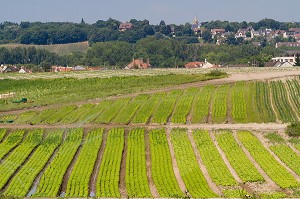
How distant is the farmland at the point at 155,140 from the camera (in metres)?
45.6

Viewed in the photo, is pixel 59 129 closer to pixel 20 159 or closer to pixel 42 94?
pixel 20 159

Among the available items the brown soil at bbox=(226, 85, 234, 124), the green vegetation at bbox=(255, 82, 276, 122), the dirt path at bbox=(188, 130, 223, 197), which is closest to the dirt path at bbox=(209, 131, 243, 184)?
the dirt path at bbox=(188, 130, 223, 197)

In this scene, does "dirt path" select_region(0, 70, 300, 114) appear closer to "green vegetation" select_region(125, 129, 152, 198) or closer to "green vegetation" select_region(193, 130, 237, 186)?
"green vegetation" select_region(125, 129, 152, 198)

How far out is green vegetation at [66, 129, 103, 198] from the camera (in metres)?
44.2

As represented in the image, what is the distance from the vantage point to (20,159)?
53.9 m

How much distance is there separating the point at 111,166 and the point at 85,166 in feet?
6.50

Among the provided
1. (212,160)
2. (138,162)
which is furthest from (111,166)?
(212,160)

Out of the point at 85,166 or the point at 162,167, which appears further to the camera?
the point at 85,166

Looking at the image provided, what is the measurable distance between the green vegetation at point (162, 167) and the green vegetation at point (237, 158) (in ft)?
15.4

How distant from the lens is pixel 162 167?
50688 millimetres

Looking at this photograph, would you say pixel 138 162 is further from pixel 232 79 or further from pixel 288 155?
pixel 232 79

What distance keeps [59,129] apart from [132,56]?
11746 centimetres

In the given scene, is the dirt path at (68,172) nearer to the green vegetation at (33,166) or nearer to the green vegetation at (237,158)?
the green vegetation at (33,166)

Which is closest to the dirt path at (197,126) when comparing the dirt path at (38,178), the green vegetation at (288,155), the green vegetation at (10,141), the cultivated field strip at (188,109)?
the cultivated field strip at (188,109)
